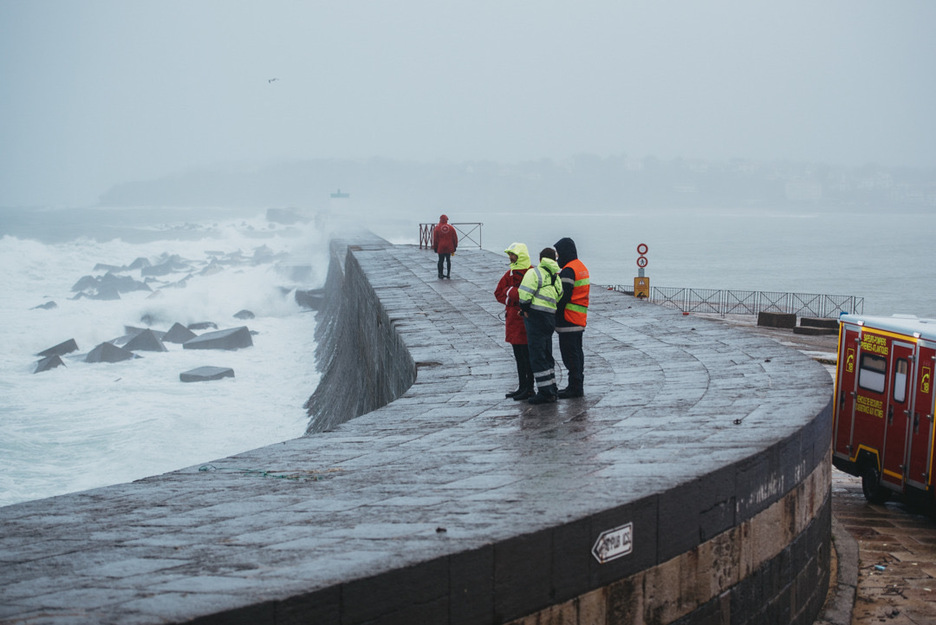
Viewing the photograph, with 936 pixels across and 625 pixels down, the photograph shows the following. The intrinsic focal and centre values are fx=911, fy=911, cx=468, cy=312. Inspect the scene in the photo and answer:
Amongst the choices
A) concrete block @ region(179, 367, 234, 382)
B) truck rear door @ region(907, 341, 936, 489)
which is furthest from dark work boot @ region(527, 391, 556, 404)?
concrete block @ region(179, 367, 234, 382)

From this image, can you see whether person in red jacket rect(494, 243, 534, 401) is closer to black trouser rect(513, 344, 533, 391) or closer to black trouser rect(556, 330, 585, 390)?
black trouser rect(513, 344, 533, 391)

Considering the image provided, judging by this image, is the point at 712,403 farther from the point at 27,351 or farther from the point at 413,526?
the point at 27,351

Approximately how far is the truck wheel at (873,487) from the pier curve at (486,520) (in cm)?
234

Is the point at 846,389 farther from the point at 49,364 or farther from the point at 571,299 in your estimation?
the point at 49,364

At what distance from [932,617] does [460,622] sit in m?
4.75

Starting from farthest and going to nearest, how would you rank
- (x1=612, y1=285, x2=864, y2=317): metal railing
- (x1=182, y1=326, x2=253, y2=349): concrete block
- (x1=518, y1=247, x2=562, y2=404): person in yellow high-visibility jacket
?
(x1=612, y1=285, x2=864, y2=317): metal railing < (x1=182, y1=326, x2=253, y2=349): concrete block < (x1=518, y1=247, x2=562, y2=404): person in yellow high-visibility jacket

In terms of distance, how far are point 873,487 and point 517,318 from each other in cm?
530

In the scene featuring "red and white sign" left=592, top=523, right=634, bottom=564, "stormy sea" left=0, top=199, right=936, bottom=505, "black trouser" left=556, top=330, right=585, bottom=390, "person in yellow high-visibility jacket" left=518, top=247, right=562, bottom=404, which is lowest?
"stormy sea" left=0, top=199, right=936, bottom=505

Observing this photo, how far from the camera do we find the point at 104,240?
131 m

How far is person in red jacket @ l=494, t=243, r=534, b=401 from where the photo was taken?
23.6 feet

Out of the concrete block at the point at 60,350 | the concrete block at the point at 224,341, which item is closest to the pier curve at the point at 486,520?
the concrete block at the point at 224,341

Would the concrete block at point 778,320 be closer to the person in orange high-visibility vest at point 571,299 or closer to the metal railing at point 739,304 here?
the metal railing at point 739,304

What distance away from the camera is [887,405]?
378 inches

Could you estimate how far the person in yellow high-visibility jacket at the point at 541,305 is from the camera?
22.5ft
